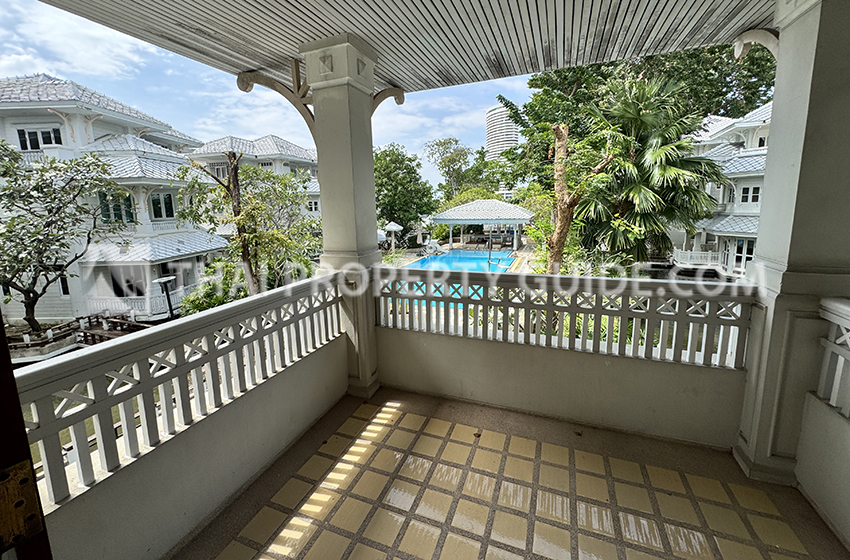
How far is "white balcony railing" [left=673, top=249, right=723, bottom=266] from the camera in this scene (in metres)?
7.73

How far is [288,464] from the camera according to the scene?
2205mm

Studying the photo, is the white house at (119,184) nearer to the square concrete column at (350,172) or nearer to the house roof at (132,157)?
the house roof at (132,157)

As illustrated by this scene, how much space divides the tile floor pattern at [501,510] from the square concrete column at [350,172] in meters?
0.86

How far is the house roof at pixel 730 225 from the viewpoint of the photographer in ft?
22.0

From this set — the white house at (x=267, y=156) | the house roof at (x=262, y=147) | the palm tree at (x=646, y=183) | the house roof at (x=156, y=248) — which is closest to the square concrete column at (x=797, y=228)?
the palm tree at (x=646, y=183)

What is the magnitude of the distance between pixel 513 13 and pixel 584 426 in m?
2.69

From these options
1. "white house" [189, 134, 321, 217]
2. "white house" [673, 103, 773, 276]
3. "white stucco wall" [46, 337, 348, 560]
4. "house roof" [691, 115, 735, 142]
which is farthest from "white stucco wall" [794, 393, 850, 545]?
"house roof" [691, 115, 735, 142]

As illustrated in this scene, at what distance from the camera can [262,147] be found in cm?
909

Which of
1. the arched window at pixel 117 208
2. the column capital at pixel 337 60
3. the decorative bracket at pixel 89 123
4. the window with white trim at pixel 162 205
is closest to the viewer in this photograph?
the column capital at pixel 337 60

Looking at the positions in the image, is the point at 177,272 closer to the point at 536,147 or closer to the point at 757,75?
the point at 536,147

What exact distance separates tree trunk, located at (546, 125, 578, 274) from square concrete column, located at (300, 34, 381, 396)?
3.56 meters

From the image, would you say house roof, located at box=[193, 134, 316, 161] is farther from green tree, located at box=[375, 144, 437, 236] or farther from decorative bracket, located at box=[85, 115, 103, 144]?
green tree, located at box=[375, 144, 437, 236]

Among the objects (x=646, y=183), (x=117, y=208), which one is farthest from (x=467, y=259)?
(x=117, y=208)

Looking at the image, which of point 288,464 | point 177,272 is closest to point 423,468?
point 288,464
